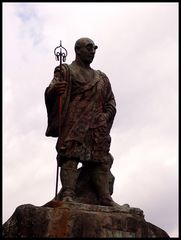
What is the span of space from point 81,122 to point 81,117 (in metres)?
0.12

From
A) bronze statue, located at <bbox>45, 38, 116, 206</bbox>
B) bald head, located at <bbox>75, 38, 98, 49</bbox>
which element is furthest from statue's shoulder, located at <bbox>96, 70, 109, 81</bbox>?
bald head, located at <bbox>75, 38, 98, 49</bbox>

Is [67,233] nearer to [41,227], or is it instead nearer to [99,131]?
[41,227]

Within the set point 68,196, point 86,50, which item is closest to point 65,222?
point 68,196

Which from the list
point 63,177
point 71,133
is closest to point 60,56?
point 71,133

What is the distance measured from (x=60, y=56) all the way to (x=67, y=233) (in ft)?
12.2

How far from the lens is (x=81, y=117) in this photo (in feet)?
40.4

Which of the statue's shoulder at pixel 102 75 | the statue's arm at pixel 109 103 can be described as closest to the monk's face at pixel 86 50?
the statue's shoulder at pixel 102 75

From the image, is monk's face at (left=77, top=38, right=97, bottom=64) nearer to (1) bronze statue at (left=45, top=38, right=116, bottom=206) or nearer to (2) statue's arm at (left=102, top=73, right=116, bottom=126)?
(1) bronze statue at (left=45, top=38, right=116, bottom=206)

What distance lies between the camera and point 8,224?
11055 millimetres

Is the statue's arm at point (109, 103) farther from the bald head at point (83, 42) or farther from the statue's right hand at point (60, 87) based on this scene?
the statue's right hand at point (60, 87)

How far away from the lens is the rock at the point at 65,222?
10898 millimetres

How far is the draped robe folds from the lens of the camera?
12086 millimetres

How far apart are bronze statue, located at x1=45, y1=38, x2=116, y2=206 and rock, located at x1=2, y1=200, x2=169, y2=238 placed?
54cm

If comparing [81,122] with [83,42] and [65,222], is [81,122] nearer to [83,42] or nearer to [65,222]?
[83,42]
